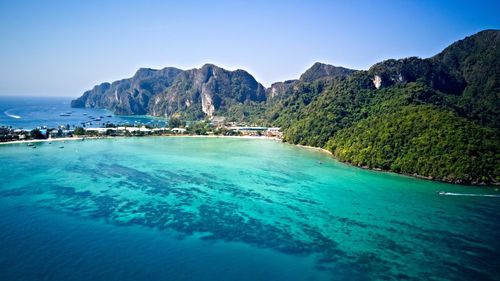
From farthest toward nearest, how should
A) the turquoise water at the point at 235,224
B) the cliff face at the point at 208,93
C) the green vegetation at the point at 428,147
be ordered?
the cliff face at the point at 208,93 < the green vegetation at the point at 428,147 < the turquoise water at the point at 235,224

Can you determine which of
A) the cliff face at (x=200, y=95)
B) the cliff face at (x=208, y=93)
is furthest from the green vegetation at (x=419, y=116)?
the cliff face at (x=200, y=95)

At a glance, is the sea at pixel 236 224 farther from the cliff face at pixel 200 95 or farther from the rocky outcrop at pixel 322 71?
the rocky outcrop at pixel 322 71

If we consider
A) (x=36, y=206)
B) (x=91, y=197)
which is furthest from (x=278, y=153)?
(x=36, y=206)

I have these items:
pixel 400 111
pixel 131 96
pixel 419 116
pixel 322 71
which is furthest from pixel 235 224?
pixel 131 96

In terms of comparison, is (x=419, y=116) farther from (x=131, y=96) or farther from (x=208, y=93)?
(x=131, y=96)

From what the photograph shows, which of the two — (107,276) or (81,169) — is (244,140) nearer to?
(81,169)

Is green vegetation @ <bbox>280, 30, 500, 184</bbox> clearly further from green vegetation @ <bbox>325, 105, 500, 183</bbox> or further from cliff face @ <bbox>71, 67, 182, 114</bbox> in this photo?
cliff face @ <bbox>71, 67, 182, 114</bbox>
